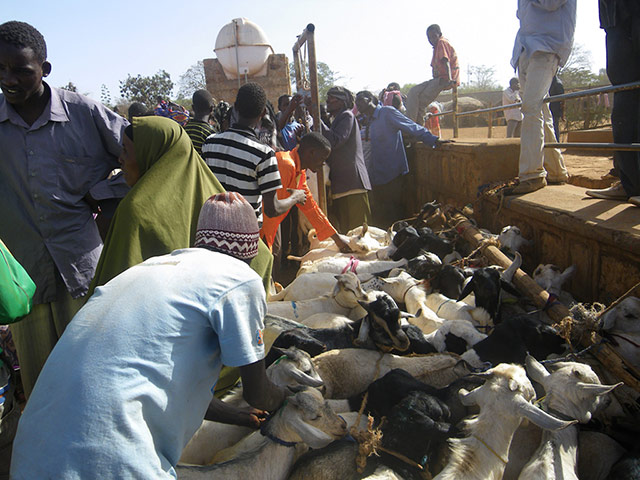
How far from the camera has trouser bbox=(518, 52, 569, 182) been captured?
4.71 meters

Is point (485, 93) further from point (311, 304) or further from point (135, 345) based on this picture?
point (135, 345)

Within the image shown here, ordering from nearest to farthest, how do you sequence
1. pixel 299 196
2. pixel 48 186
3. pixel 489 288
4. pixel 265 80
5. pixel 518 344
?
pixel 48 186 → pixel 518 344 → pixel 489 288 → pixel 299 196 → pixel 265 80

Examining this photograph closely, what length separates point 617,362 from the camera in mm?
2506

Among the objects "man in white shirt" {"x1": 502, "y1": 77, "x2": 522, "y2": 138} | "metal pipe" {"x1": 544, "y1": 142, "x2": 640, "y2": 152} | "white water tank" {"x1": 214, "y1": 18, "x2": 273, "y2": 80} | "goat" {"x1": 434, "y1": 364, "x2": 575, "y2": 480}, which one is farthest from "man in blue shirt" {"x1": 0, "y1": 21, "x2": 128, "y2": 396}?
"white water tank" {"x1": 214, "y1": 18, "x2": 273, "y2": 80}

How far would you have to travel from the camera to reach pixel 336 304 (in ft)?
12.9

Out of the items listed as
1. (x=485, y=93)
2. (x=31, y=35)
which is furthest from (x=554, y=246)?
(x=485, y=93)

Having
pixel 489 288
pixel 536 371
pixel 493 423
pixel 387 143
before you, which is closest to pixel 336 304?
pixel 489 288

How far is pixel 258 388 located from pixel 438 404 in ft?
3.39

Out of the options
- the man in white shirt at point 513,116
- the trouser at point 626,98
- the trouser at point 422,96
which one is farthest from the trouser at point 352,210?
the man in white shirt at point 513,116

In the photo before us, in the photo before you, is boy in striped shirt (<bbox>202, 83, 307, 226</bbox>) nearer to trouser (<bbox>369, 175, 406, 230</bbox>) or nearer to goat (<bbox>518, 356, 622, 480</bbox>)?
goat (<bbox>518, 356, 622, 480</bbox>)

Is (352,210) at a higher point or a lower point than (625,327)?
higher

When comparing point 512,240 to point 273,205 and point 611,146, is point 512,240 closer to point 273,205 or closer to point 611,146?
point 611,146

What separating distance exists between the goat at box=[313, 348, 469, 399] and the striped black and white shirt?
1465 mm

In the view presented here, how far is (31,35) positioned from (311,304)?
2684 mm
